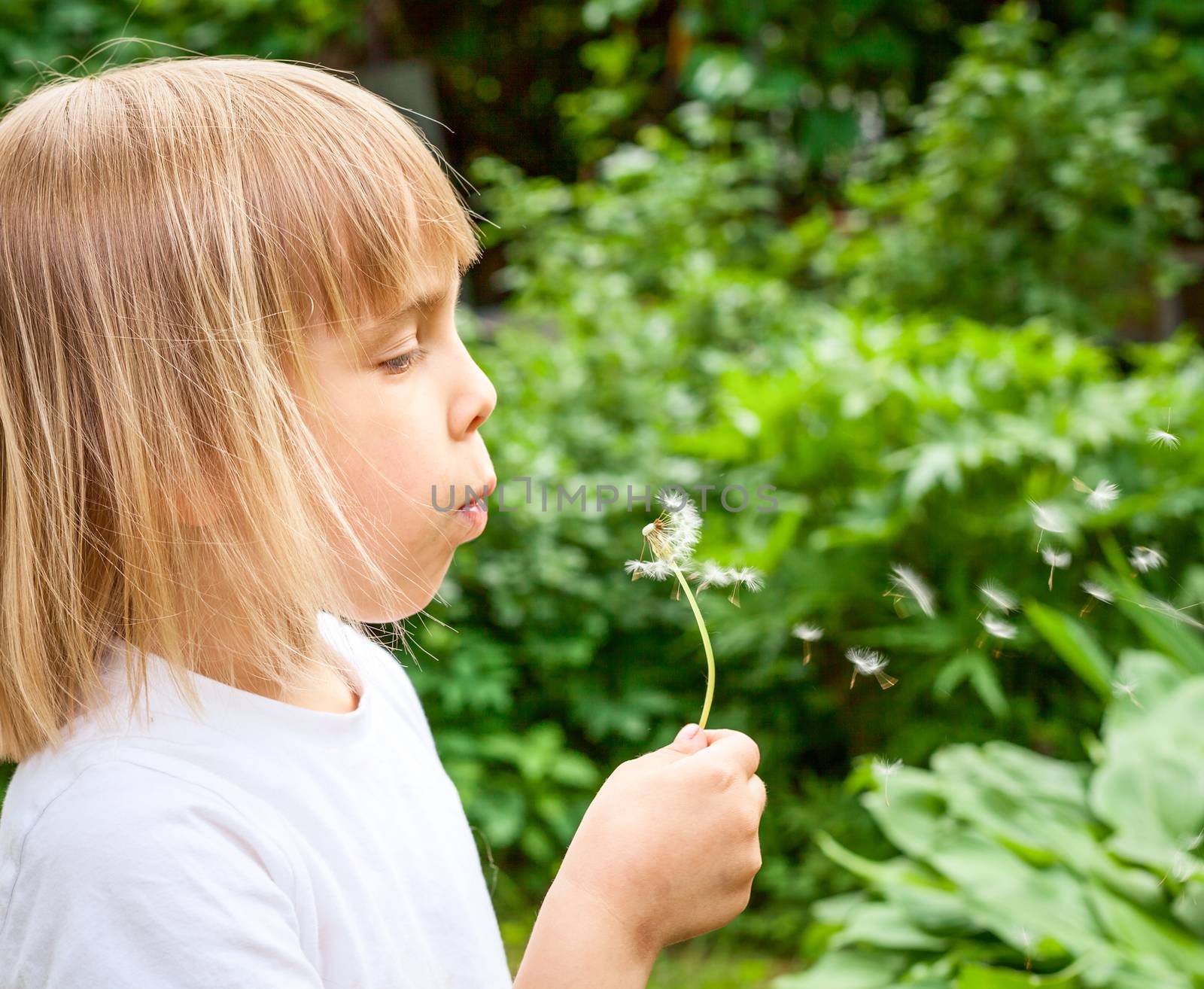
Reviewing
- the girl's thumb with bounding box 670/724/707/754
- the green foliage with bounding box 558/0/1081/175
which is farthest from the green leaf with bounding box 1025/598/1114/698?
the green foliage with bounding box 558/0/1081/175

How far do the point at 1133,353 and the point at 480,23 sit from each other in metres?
3.78

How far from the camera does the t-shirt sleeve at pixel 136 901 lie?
64 centimetres

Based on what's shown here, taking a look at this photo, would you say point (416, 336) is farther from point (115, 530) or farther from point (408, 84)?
point (408, 84)

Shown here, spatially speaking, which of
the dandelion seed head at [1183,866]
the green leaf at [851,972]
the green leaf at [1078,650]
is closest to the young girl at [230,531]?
the dandelion seed head at [1183,866]

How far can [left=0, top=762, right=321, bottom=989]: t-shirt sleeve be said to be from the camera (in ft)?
2.10

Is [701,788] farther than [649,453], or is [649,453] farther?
[649,453]

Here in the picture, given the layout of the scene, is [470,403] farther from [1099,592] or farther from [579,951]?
[1099,592]

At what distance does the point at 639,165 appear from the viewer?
4.23 m

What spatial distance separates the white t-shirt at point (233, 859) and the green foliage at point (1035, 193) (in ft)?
11.2

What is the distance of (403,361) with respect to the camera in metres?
0.79

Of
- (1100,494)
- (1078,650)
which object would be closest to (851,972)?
(1078,650)

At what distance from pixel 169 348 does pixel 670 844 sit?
0.49m

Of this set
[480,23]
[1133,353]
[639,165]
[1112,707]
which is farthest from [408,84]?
[1112,707]

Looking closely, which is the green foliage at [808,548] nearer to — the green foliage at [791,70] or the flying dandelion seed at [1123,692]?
the flying dandelion seed at [1123,692]
